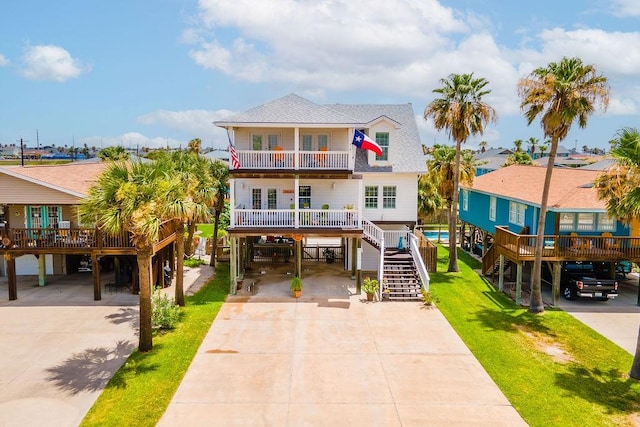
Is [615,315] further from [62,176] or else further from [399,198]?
[62,176]

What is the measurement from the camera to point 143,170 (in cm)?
1712

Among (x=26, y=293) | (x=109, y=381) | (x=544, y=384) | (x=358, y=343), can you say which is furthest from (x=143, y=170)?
(x=544, y=384)

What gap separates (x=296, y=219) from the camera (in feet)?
78.8

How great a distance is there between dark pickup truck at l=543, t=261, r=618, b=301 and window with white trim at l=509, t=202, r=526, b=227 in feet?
10.8

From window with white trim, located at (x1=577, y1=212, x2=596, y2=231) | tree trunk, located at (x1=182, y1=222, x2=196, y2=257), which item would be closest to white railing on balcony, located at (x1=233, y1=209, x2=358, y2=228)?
tree trunk, located at (x1=182, y1=222, x2=196, y2=257)

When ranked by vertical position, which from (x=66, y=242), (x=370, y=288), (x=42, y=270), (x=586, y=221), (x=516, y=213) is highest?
(x=516, y=213)

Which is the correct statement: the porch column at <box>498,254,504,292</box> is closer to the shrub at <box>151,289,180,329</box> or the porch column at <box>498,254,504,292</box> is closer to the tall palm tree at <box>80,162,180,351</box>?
the shrub at <box>151,289,180,329</box>

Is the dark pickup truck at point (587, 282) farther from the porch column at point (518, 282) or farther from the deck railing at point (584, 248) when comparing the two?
the porch column at point (518, 282)

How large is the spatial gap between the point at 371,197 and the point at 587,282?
39.3ft

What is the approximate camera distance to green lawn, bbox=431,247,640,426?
1347cm

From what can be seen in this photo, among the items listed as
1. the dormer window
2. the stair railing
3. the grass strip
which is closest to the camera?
the grass strip

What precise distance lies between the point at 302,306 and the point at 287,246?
9.36 m

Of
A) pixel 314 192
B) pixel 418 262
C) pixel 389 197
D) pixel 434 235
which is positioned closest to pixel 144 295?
pixel 314 192

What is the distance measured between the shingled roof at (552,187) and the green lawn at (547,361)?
5586 mm
